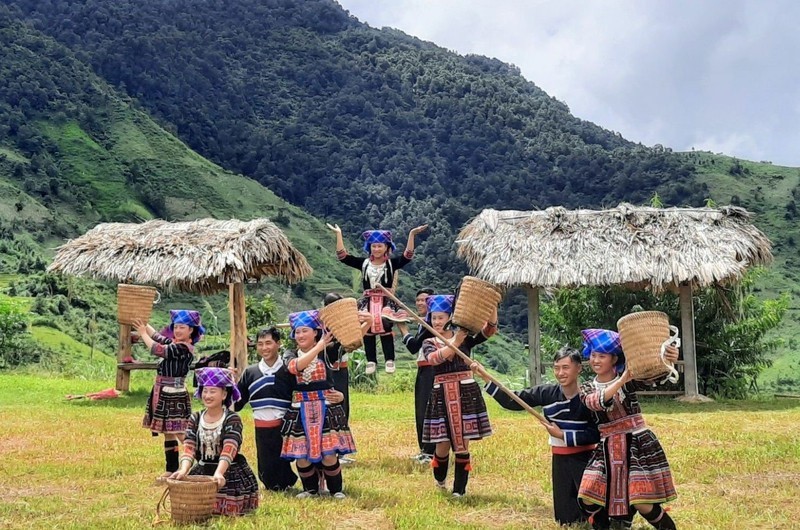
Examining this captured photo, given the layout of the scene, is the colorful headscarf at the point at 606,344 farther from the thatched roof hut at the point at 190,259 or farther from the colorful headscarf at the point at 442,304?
the thatched roof hut at the point at 190,259

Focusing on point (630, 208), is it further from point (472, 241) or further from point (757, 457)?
point (757, 457)

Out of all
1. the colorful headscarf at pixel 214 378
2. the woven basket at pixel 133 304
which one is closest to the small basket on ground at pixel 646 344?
the colorful headscarf at pixel 214 378

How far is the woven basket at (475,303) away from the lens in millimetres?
5871

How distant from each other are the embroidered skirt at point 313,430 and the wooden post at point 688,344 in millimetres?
9355

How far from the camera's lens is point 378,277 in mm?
7852

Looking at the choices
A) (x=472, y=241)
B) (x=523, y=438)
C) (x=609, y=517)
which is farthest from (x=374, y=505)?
(x=472, y=241)

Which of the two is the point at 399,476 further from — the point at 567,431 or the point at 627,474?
the point at 627,474

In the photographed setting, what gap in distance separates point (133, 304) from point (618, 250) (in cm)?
916

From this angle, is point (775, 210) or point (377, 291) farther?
point (775, 210)

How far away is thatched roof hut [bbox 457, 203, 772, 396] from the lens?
44.8ft

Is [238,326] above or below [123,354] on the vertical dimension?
above

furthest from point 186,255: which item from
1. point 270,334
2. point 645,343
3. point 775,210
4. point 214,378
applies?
point 775,210

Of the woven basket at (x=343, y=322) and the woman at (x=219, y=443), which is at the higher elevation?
the woven basket at (x=343, y=322)

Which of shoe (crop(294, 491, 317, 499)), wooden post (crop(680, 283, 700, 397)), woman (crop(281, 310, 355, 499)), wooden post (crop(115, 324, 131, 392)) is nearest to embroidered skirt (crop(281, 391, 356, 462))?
woman (crop(281, 310, 355, 499))
